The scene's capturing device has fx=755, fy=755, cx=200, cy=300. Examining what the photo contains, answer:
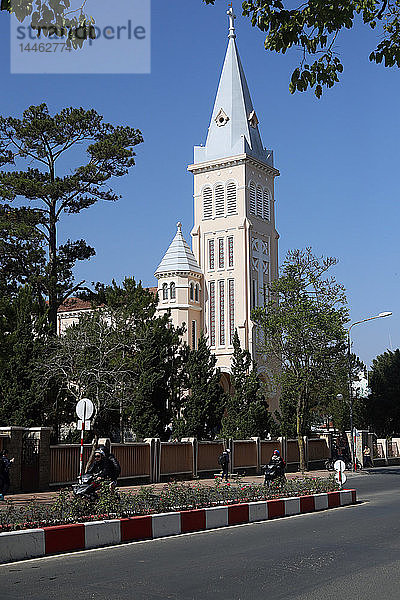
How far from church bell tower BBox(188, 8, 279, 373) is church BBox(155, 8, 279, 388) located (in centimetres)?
10

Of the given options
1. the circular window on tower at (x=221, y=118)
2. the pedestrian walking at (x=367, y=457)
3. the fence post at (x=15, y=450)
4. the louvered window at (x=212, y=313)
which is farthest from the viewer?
the circular window on tower at (x=221, y=118)

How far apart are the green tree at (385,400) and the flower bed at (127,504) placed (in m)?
54.1

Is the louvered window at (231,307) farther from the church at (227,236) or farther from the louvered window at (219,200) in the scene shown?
the louvered window at (219,200)

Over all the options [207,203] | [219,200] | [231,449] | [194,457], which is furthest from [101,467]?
[207,203]

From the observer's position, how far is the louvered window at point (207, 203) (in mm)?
79625

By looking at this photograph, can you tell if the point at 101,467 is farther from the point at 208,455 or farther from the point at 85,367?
the point at 85,367

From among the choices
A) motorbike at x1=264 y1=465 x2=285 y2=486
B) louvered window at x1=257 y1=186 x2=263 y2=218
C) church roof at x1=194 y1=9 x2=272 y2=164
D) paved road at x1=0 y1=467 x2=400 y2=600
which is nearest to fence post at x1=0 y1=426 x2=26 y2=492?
motorbike at x1=264 y1=465 x2=285 y2=486

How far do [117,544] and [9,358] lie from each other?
2219 cm

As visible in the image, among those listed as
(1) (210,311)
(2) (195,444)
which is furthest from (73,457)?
(1) (210,311)

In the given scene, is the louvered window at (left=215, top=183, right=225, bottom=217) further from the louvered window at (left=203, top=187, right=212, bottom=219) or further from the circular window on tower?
the circular window on tower

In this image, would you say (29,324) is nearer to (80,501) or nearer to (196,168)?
(80,501)

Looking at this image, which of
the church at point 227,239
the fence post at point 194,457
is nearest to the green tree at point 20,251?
the fence post at point 194,457

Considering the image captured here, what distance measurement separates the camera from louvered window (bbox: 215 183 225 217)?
79.1 m

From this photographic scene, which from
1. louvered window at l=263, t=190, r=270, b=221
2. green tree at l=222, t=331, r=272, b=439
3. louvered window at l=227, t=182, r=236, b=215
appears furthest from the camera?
louvered window at l=263, t=190, r=270, b=221
